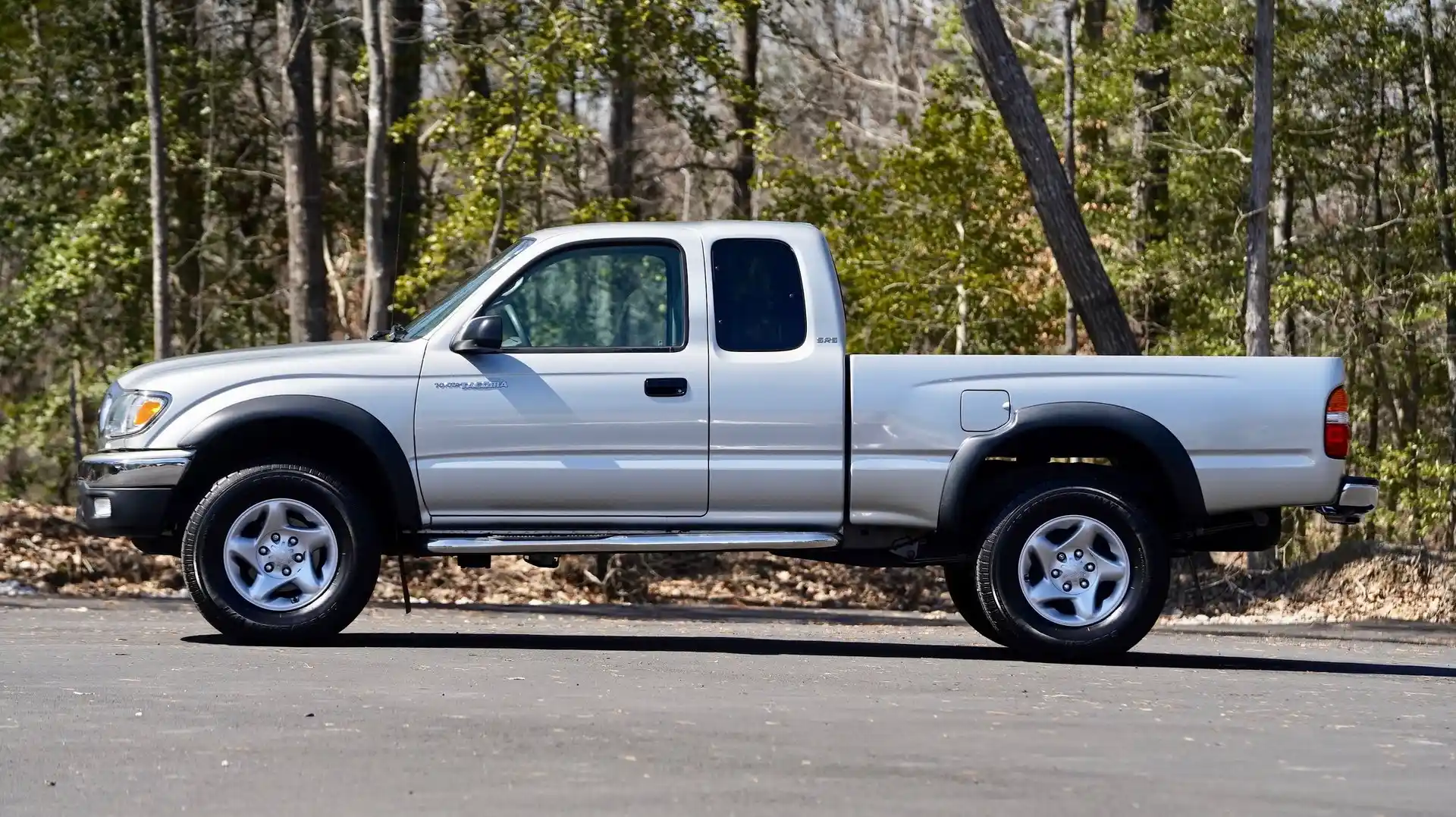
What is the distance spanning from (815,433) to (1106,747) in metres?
3.02

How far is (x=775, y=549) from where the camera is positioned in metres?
9.41

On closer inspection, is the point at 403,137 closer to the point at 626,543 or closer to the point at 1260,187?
the point at 1260,187

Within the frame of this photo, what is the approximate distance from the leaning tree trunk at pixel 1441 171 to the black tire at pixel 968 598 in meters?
17.2

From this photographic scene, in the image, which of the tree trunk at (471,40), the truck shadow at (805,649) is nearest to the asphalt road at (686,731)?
the truck shadow at (805,649)

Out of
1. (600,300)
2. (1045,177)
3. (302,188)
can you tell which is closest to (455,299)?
(600,300)

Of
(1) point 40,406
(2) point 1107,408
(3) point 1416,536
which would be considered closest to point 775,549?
(2) point 1107,408

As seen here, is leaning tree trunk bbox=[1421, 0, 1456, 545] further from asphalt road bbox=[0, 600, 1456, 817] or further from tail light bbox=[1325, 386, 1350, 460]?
tail light bbox=[1325, 386, 1350, 460]

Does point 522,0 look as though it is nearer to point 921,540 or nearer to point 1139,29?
point 1139,29

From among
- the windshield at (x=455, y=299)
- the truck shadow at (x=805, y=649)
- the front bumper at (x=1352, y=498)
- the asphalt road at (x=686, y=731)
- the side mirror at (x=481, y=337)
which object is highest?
the windshield at (x=455, y=299)

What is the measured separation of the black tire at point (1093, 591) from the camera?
9414 millimetres

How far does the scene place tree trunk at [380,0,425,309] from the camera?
931 inches

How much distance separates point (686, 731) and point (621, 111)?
978 inches

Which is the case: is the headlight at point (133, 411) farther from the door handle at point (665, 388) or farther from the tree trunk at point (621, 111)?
the tree trunk at point (621, 111)

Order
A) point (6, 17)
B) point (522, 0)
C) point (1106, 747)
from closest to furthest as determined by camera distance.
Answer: point (1106, 747) < point (522, 0) < point (6, 17)
